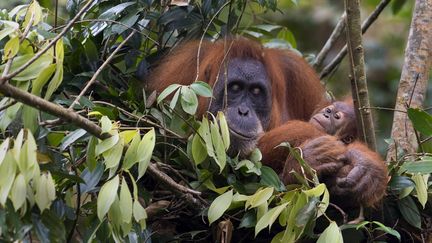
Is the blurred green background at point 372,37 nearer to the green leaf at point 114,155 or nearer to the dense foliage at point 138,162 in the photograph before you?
the dense foliage at point 138,162

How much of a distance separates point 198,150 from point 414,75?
1.40 metres

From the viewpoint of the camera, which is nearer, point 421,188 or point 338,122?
point 421,188

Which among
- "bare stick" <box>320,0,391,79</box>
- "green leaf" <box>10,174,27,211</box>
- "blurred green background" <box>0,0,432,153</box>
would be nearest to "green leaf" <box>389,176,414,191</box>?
"bare stick" <box>320,0,391,79</box>

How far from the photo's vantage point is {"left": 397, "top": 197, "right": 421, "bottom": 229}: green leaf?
3.25 m

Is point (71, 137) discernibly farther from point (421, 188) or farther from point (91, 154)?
point (421, 188)

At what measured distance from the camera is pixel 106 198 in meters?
2.42

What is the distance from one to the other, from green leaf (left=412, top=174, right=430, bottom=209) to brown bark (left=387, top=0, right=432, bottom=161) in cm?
45

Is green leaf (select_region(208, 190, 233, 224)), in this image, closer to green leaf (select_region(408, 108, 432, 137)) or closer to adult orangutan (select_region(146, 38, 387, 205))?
adult orangutan (select_region(146, 38, 387, 205))

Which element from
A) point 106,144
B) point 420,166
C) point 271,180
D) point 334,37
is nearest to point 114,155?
point 106,144

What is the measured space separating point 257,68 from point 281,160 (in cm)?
56

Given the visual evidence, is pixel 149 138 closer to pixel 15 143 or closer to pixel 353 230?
pixel 15 143

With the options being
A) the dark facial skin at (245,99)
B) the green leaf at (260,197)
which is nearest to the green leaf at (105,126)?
the green leaf at (260,197)

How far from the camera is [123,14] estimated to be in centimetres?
372

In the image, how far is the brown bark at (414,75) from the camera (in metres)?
3.78
